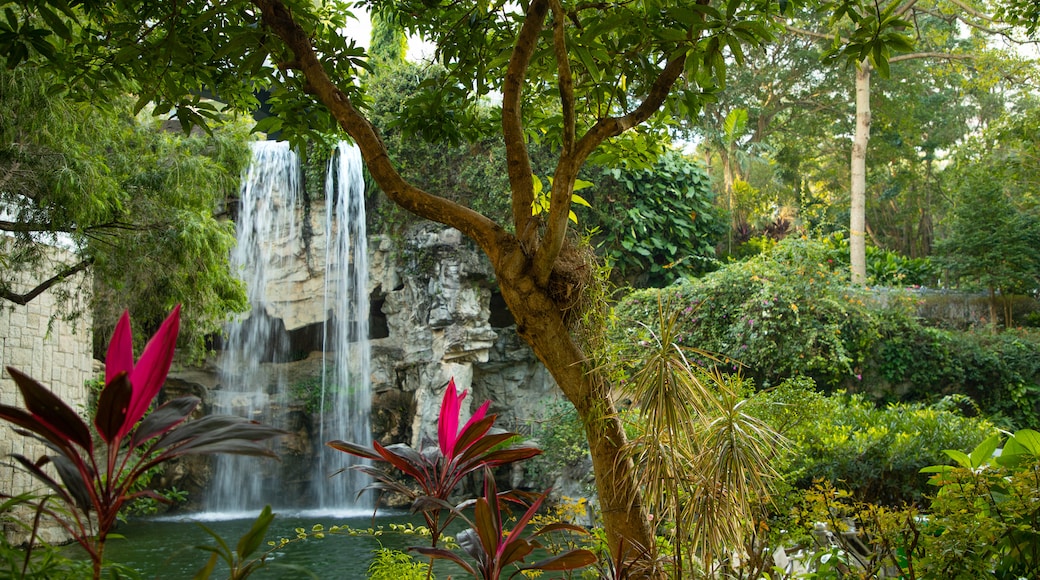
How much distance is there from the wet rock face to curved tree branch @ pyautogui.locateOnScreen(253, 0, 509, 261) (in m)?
8.31

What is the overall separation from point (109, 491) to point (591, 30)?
5.23 ft

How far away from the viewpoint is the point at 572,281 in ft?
7.86

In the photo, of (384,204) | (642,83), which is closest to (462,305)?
(384,204)

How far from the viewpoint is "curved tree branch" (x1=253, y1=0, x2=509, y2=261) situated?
92.6 inches

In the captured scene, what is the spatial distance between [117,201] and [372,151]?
4936 mm

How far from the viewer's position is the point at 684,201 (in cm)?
1224

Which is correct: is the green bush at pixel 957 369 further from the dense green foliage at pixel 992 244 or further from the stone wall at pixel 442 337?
the stone wall at pixel 442 337

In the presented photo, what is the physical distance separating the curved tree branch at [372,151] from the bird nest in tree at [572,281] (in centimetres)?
22

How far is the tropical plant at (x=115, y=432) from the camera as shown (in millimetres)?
1128

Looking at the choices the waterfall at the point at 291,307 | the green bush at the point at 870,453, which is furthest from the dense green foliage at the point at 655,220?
the green bush at the point at 870,453

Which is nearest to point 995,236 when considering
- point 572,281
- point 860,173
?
point 860,173

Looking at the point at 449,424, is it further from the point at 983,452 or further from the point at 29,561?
the point at 983,452

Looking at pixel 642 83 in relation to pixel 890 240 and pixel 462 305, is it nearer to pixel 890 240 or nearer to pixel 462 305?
pixel 462 305

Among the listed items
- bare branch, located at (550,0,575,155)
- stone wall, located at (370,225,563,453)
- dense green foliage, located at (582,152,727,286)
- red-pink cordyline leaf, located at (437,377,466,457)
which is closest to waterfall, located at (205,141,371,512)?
stone wall, located at (370,225,563,453)
